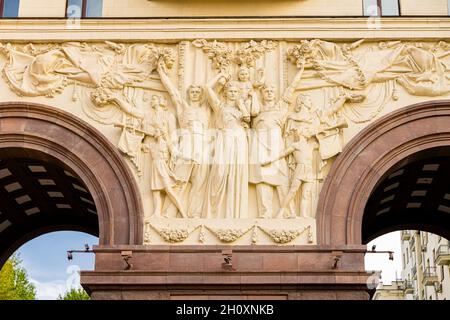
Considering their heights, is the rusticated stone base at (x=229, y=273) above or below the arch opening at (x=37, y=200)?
below

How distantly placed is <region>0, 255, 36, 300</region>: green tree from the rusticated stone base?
21045 millimetres

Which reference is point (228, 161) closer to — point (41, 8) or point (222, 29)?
point (222, 29)

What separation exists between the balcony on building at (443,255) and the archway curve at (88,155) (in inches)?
960

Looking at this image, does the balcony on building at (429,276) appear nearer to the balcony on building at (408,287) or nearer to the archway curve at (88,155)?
the balcony on building at (408,287)

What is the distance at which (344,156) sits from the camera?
17609mm

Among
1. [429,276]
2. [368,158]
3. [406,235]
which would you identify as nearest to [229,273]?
[368,158]

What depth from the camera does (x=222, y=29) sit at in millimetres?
18797

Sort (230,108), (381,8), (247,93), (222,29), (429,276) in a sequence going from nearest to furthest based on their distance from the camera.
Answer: (230,108) → (247,93) → (222,29) → (381,8) → (429,276)

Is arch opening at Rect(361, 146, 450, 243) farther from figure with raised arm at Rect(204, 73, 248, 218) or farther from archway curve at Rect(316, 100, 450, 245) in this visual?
figure with raised arm at Rect(204, 73, 248, 218)

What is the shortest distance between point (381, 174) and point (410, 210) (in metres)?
5.87

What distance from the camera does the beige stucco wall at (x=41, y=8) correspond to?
19.5m

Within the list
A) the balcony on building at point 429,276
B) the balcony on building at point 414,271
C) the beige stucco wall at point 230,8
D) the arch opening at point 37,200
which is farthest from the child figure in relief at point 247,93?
the balcony on building at point 414,271

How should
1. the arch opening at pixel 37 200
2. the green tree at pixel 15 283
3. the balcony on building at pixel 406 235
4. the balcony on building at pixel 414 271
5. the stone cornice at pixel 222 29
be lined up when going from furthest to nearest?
the balcony on building at pixel 406 235 → the balcony on building at pixel 414 271 → the green tree at pixel 15 283 → the arch opening at pixel 37 200 → the stone cornice at pixel 222 29

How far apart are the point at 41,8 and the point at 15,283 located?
72.4 feet
